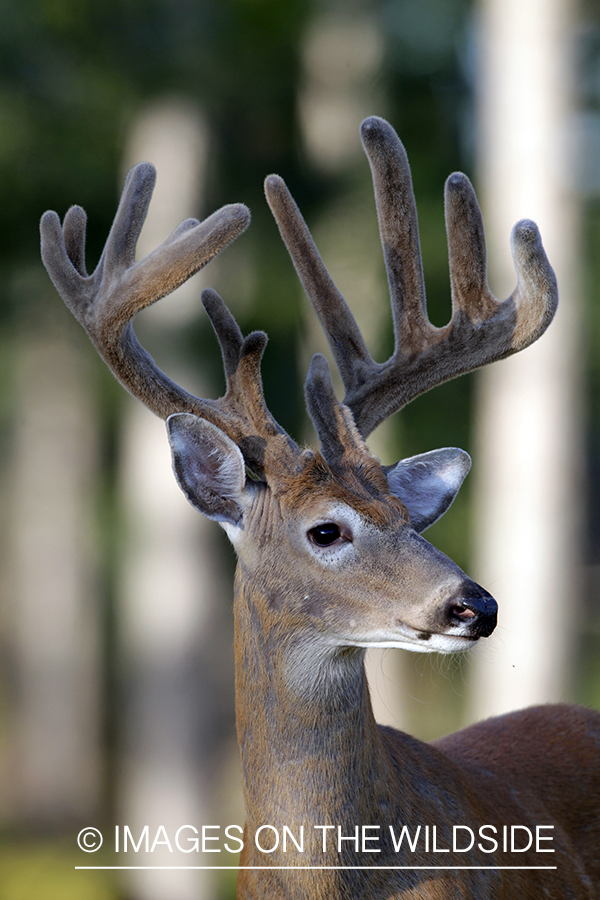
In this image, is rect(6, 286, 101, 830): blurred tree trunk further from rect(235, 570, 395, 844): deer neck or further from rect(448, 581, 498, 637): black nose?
rect(448, 581, 498, 637): black nose

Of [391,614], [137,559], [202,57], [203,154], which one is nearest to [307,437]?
[137,559]

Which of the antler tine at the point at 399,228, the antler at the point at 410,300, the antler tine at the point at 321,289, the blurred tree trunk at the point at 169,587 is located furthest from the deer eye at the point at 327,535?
the blurred tree trunk at the point at 169,587

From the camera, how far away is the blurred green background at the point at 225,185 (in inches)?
434

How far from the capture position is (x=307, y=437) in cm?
1262

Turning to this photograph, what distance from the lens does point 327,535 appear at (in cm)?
291

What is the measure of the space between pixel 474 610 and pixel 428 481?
2.72ft

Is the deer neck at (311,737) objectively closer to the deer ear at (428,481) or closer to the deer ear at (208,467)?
the deer ear at (208,467)

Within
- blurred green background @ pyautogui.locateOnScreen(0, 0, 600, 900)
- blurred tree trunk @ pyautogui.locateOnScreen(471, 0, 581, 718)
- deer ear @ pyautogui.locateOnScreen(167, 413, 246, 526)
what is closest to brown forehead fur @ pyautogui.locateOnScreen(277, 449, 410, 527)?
deer ear @ pyautogui.locateOnScreen(167, 413, 246, 526)

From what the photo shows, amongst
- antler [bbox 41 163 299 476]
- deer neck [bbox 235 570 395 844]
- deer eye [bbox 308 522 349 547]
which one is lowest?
deer neck [bbox 235 570 395 844]

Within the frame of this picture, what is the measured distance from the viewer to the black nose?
8.50 feet

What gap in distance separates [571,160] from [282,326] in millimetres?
3359

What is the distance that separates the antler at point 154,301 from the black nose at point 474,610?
0.70 meters

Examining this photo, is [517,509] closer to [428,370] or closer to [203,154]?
[203,154]

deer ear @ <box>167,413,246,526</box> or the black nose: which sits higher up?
deer ear @ <box>167,413,246,526</box>
